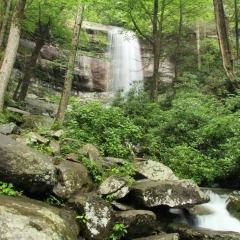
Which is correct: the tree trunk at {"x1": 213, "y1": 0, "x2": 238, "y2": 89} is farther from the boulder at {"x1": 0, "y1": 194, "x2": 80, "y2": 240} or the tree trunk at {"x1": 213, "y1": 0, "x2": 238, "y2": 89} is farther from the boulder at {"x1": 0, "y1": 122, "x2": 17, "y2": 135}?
the boulder at {"x1": 0, "y1": 194, "x2": 80, "y2": 240}

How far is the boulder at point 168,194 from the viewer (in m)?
5.88

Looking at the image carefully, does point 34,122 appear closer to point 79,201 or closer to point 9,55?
point 9,55

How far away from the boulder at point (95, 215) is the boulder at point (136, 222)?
10.8 inches

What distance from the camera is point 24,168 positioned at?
15.9 ft

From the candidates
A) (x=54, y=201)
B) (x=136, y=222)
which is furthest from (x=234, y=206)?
(x=54, y=201)

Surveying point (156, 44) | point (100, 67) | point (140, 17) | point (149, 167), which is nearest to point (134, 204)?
point (149, 167)

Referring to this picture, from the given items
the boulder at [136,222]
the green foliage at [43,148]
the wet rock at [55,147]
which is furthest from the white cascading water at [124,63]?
the boulder at [136,222]

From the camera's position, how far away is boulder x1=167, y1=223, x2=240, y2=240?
539cm

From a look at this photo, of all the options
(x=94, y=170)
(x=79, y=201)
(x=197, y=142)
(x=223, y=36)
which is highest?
(x=223, y=36)

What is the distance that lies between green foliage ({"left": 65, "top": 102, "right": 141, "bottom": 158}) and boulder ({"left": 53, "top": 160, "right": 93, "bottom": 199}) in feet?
6.30

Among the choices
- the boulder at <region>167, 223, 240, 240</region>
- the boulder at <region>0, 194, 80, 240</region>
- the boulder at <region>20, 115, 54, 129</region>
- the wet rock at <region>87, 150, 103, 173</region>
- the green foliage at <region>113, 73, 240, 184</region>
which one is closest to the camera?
the boulder at <region>0, 194, 80, 240</region>

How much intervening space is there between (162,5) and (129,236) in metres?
14.7

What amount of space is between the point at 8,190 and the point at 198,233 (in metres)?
4.04

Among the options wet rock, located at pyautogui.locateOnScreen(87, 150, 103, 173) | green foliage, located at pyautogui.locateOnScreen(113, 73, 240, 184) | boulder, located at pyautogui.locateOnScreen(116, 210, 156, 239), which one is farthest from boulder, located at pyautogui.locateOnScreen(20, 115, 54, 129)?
boulder, located at pyautogui.locateOnScreen(116, 210, 156, 239)
